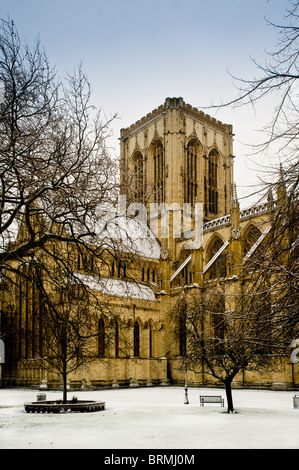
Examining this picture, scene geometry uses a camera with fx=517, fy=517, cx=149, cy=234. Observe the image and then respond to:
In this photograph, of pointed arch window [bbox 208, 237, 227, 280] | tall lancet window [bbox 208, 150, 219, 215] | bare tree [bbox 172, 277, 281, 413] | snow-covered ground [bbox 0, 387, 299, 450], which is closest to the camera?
bare tree [bbox 172, 277, 281, 413]

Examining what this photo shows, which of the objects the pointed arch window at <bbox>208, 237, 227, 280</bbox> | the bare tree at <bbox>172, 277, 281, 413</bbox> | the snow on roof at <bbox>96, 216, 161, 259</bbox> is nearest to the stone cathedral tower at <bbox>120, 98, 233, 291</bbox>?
the pointed arch window at <bbox>208, 237, 227, 280</bbox>

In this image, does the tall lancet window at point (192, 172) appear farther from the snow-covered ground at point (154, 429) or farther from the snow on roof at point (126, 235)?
the snow on roof at point (126, 235)

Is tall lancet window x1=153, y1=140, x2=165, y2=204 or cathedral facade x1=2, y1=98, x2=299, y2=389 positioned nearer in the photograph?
cathedral facade x1=2, y1=98, x2=299, y2=389

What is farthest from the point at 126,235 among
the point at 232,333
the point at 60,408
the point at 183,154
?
the point at 183,154

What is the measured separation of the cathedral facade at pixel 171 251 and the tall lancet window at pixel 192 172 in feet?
0.36

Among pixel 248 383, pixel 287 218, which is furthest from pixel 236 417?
pixel 248 383

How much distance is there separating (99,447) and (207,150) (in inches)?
1997

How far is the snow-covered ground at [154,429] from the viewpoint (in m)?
11.4

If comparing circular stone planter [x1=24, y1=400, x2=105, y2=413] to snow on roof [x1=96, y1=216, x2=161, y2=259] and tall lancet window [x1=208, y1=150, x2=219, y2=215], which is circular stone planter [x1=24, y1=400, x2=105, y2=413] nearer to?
snow on roof [x1=96, y1=216, x2=161, y2=259]

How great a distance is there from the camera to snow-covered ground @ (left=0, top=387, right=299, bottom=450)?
11375mm

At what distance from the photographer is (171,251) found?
50.2 m

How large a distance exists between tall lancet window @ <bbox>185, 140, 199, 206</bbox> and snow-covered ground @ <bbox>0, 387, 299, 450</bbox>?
3610 centimetres

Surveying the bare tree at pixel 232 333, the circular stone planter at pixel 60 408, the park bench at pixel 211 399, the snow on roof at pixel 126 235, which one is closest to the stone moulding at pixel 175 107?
the bare tree at pixel 232 333
